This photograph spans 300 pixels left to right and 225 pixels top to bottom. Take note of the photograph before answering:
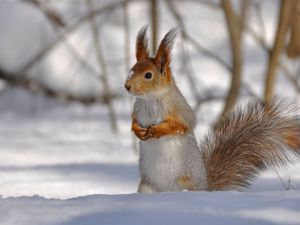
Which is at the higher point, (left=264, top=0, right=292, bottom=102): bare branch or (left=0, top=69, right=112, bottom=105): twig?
(left=0, top=69, right=112, bottom=105): twig

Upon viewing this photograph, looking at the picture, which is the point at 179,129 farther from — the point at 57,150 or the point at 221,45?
the point at 221,45

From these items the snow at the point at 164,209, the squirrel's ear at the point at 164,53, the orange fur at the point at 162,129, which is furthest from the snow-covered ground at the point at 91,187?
the squirrel's ear at the point at 164,53

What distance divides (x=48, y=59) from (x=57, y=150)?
2653 mm

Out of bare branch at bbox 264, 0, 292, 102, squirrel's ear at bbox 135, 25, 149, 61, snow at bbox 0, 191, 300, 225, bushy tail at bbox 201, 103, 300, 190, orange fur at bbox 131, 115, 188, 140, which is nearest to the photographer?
snow at bbox 0, 191, 300, 225

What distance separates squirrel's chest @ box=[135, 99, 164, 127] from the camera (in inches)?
128

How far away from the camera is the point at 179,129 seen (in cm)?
325

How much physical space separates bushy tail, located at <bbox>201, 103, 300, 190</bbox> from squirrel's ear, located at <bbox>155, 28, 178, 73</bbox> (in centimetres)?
57

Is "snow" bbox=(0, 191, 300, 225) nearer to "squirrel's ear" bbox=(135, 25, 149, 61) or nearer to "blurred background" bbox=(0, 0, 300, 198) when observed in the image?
"squirrel's ear" bbox=(135, 25, 149, 61)

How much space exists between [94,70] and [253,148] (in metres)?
6.66

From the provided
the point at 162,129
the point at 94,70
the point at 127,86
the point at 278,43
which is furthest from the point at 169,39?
the point at 94,70

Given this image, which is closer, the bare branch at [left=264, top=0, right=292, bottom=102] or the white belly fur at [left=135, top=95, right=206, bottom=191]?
the white belly fur at [left=135, top=95, right=206, bottom=191]

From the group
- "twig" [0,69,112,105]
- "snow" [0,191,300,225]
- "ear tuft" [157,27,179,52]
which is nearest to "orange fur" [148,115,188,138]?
"ear tuft" [157,27,179,52]

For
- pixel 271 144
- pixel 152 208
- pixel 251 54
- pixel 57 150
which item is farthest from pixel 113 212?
pixel 251 54

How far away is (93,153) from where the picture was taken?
25.4 feet
